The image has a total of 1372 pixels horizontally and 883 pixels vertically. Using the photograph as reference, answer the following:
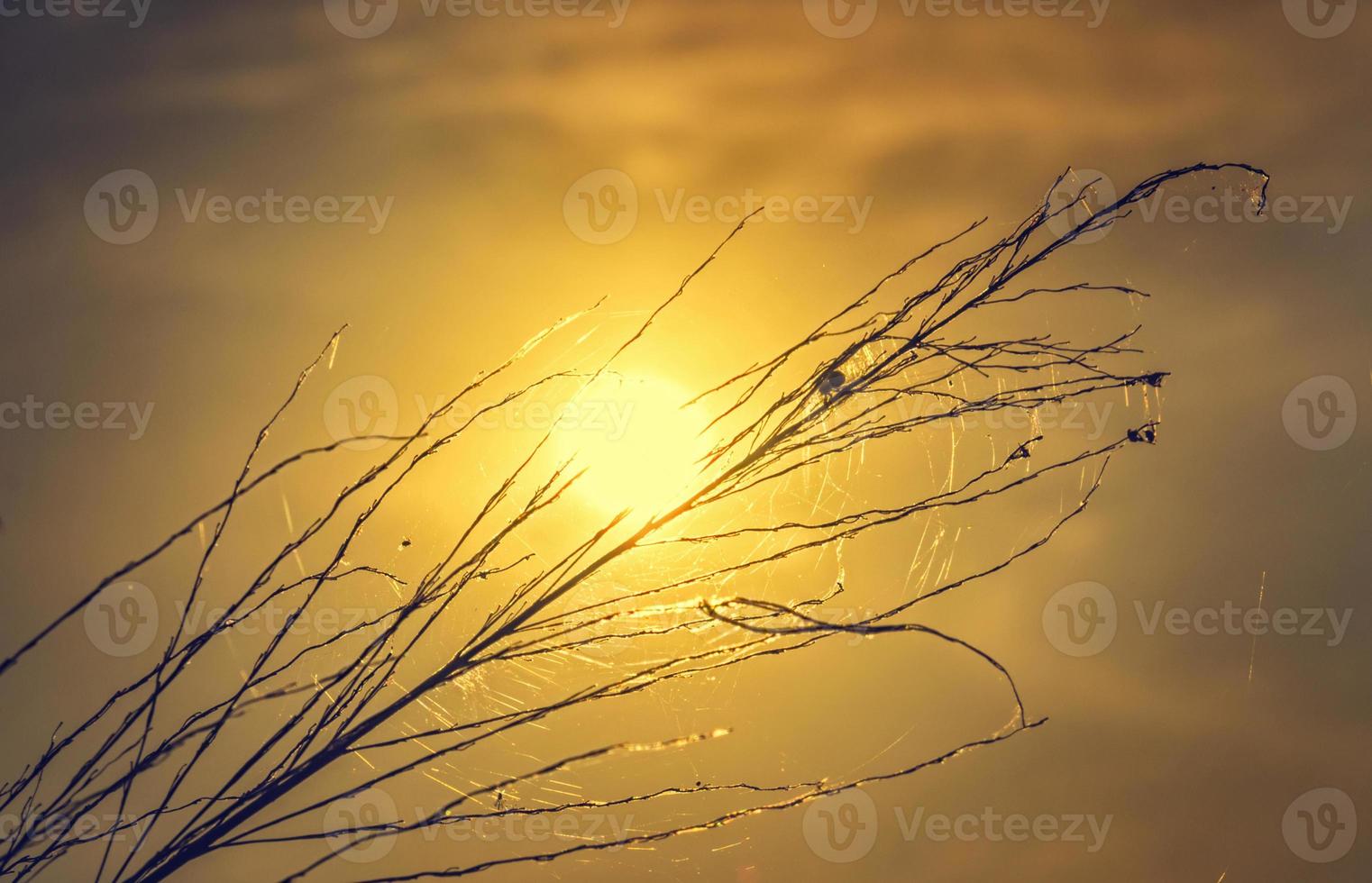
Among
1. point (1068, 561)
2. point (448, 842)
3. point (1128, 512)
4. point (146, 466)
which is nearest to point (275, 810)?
point (448, 842)

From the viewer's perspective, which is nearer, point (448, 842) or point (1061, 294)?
point (1061, 294)

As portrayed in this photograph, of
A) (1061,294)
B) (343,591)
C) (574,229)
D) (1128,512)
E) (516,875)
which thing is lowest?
(516,875)

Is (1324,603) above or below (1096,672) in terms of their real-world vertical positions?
above

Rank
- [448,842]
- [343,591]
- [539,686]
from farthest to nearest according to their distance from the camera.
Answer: [448,842] < [343,591] < [539,686]

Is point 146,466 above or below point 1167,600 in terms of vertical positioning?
above

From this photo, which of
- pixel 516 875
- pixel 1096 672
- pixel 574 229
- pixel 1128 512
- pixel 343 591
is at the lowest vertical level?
pixel 516 875

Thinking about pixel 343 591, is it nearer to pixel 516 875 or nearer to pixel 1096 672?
pixel 516 875

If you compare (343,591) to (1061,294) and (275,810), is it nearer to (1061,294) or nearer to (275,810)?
(275,810)

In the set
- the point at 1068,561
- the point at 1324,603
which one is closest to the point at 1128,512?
the point at 1068,561

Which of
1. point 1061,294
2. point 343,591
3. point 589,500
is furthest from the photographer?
point 1061,294
